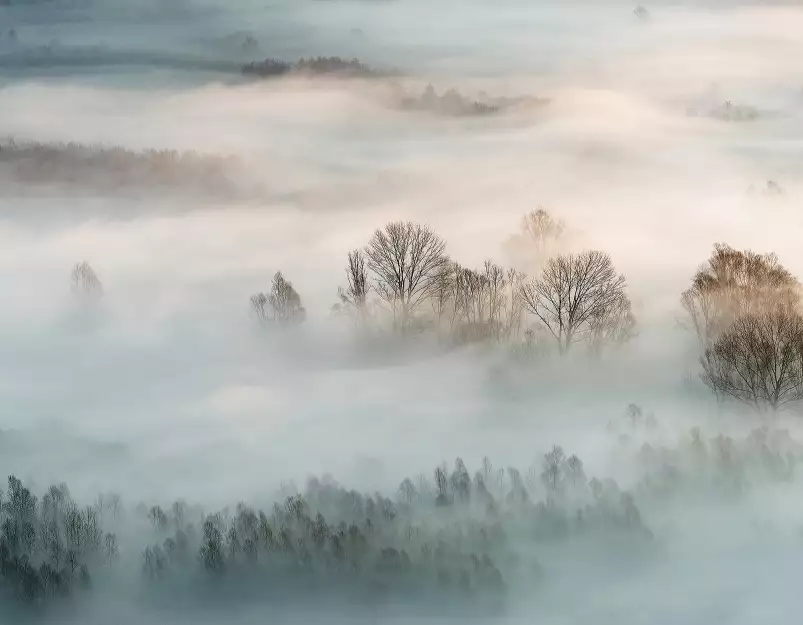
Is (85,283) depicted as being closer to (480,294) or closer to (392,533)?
(480,294)

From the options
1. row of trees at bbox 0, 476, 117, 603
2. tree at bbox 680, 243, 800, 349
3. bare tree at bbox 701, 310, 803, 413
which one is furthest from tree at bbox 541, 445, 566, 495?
row of trees at bbox 0, 476, 117, 603

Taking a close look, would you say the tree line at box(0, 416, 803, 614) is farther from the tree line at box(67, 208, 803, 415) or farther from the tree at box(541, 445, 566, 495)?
the tree line at box(67, 208, 803, 415)

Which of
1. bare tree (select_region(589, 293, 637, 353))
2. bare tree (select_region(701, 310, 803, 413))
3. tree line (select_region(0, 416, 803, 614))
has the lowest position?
tree line (select_region(0, 416, 803, 614))

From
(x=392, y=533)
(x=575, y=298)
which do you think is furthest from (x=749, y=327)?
(x=392, y=533)

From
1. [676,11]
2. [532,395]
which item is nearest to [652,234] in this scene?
[532,395]

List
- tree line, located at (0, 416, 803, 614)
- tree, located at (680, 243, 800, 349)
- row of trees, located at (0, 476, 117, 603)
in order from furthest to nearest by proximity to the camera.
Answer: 1. tree, located at (680, 243, 800, 349)
2. row of trees, located at (0, 476, 117, 603)
3. tree line, located at (0, 416, 803, 614)

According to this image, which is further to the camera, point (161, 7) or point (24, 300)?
point (161, 7)

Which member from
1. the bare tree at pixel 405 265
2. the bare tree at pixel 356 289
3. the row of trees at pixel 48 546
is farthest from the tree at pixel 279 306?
the row of trees at pixel 48 546

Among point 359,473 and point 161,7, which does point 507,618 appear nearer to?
point 359,473

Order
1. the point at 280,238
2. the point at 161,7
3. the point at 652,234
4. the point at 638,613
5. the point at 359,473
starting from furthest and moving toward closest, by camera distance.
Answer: the point at 161,7 → the point at 280,238 → the point at 652,234 → the point at 359,473 → the point at 638,613
